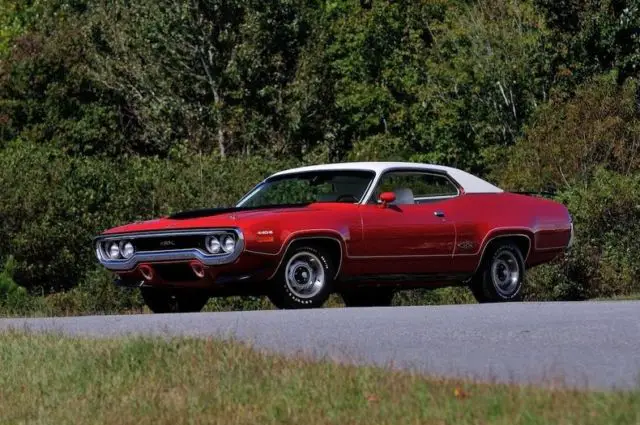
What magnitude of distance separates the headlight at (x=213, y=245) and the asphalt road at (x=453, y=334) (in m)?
0.73

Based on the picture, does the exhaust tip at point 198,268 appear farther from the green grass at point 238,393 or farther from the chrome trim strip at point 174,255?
the green grass at point 238,393

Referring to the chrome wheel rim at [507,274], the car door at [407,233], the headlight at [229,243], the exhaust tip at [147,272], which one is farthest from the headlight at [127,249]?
the chrome wheel rim at [507,274]

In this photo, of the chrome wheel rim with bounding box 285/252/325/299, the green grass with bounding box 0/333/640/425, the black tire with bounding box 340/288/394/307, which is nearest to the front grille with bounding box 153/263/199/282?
the chrome wheel rim with bounding box 285/252/325/299

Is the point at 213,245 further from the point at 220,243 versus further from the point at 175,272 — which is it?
the point at 175,272

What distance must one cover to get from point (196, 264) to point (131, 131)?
39.5 metres

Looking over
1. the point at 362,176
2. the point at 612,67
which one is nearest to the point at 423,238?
the point at 362,176

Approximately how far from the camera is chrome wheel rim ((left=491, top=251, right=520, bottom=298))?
17125mm

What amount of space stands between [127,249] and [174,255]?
787mm

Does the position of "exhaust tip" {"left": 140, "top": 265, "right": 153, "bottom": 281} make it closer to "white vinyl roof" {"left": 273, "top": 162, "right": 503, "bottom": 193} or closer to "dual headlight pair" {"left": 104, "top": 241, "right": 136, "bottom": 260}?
"dual headlight pair" {"left": 104, "top": 241, "right": 136, "bottom": 260}

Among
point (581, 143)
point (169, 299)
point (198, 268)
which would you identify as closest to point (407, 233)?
point (198, 268)

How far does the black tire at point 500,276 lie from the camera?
55.6 ft

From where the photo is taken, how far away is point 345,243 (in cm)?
1533

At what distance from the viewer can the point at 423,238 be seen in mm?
16078

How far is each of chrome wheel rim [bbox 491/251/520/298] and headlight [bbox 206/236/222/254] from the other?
3513 millimetres
